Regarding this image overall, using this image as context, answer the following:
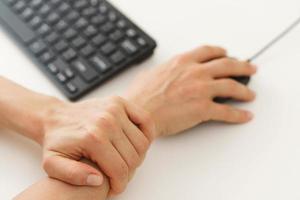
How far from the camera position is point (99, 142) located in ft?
1.77

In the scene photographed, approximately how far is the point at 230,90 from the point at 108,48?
0.66ft

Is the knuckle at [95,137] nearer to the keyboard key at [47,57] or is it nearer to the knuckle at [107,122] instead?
the knuckle at [107,122]

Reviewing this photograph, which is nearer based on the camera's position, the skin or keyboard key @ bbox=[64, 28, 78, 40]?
the skin

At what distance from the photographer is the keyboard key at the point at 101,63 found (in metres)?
0.67

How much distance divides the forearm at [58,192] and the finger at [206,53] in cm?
26

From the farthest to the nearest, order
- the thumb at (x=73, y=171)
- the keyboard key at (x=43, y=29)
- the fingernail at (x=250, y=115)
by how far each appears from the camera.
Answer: the keyboard key at (x=43, y=29), the fingernail at (x=250, y=115), the thumb at (x=73, y=171)

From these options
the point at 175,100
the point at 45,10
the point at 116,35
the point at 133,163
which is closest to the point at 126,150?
the point at 133,163

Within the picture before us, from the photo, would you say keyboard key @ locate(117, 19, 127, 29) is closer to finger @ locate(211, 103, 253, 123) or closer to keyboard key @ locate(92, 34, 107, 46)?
keyboard key @ locate(92, 34, 107, 46)

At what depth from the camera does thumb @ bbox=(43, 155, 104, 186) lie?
52cm

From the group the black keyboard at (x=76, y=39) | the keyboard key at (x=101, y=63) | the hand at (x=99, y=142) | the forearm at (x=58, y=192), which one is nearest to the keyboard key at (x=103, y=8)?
the black keyboard at (x=76, y=39)

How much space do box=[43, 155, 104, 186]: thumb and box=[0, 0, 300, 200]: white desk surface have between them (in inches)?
2.2

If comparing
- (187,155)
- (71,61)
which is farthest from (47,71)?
(187,155)

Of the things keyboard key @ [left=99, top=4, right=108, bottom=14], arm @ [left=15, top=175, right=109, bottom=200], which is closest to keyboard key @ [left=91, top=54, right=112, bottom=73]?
keyboard key @ [left=99, top=4, right=108, bottom=14]

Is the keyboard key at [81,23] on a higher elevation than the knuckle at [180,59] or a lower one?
higher
